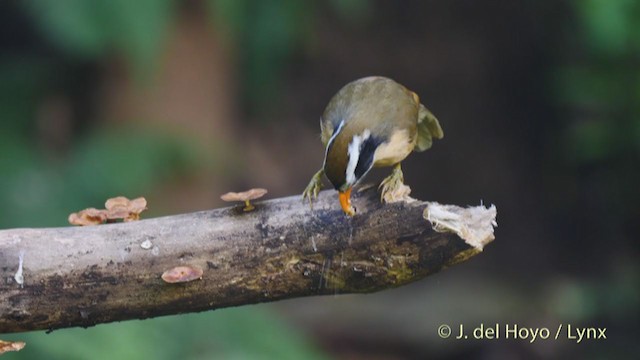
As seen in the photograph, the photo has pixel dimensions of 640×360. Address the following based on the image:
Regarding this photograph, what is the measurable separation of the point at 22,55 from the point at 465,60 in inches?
120

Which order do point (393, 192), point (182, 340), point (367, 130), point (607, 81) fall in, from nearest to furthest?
point (393, 192) → point (367, 130) → point (182, 340) → point (607, 81)

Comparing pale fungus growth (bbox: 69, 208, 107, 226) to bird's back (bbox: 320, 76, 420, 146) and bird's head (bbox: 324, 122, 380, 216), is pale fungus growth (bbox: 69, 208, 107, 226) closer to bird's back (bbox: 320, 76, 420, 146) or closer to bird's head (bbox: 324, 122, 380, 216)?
bird's head (bbox: 324, 122, 380, 216)

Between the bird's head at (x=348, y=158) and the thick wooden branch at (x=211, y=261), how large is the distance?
0.10m

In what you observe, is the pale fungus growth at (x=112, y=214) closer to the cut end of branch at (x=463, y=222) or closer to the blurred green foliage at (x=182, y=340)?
the cut end of branch at (x=463, y=222)

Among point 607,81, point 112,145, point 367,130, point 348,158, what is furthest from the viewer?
point 607,81

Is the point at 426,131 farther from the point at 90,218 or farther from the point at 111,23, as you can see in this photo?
the point at 111,23

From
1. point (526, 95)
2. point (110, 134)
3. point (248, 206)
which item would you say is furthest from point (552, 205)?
point (248, 206)

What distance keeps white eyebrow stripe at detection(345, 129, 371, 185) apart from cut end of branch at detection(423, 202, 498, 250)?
11.8 inches

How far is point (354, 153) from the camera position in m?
2.57

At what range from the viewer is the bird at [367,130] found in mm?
2498

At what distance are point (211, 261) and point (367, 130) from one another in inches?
28.4

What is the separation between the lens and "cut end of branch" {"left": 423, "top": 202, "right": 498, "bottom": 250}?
2.10 metres

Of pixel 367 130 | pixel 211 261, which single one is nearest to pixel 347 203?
pixel 211 261

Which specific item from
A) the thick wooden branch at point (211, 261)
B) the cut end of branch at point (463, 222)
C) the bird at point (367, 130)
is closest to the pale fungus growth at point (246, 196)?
the thick wooden branch at point (211, 261)
